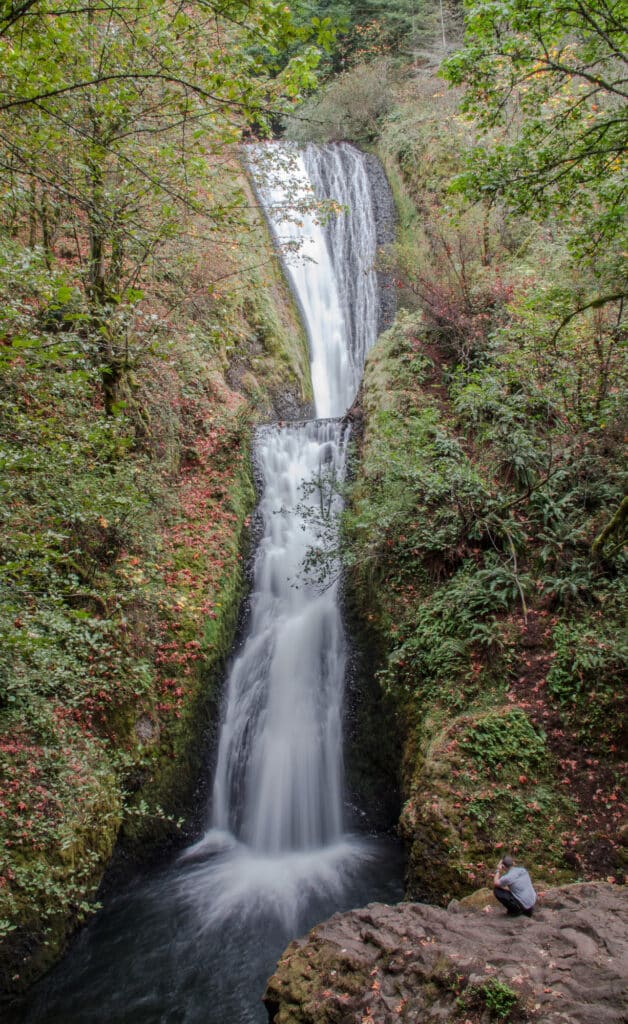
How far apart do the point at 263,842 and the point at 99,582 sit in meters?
4.53

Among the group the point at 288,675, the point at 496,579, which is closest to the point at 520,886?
the point at 496,579

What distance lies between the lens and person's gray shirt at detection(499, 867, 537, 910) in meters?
4.01

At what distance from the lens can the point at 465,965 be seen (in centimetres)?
346

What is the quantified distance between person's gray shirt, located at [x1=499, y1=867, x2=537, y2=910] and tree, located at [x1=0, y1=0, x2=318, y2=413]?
4900 mm

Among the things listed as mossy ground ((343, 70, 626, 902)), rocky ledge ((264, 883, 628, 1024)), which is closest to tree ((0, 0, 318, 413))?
mossy ground ((343, 70, 626, 902))

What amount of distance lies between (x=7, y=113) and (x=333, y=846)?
31.0 ft

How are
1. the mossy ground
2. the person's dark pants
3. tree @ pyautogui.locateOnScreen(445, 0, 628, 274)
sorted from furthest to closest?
1. the mossy ground
2. tree @ pyautogui.locateOnScreen(445, 0, 628, 274)
3. the person's dark pants

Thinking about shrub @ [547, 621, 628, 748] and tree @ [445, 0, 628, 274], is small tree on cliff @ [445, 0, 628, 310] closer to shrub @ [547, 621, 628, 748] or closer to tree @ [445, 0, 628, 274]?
tree @ [445, 0, 628, 274]

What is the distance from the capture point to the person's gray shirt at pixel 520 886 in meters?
4.01

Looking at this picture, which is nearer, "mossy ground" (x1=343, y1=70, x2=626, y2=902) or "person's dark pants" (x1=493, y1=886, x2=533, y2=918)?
"person's dark pants" (x1=493, y1=886, x2=533, y2=918)

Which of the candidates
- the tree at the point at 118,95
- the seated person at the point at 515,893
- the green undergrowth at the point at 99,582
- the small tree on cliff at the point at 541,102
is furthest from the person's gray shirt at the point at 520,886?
the small tree on cliff at the point at 541,102

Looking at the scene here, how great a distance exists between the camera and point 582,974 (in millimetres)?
3135

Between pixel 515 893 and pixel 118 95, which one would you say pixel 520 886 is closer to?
pixel 515 893

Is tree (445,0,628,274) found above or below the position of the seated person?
above
